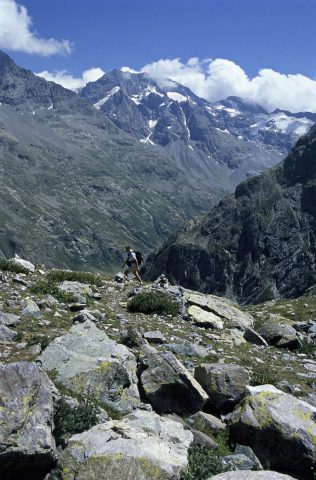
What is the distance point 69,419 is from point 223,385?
4894 mm

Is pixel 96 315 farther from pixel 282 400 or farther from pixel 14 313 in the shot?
pixel 282 400

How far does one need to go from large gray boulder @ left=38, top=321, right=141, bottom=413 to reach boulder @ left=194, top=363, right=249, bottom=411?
2.15 m

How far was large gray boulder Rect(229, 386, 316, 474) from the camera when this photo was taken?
1151 cm

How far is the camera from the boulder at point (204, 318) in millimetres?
24219

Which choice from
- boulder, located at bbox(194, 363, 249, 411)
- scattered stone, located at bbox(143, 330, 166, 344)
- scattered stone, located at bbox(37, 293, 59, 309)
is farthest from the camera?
scattered stone, located at bbox(37, 293, 59, 309)

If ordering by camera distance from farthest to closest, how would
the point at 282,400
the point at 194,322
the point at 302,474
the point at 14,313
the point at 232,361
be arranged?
the point at 194,322 → the point at 14,313 → the point at 232,361 → the point at 282,400 → the point at 302,474

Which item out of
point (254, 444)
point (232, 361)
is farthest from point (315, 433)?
point (232, 361)

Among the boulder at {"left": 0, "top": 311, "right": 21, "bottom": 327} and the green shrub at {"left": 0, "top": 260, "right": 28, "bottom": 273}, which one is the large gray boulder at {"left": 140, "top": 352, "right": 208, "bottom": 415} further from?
the green shrub at {"left": 0, "top": 260, "right": 28, "bottom": 273}

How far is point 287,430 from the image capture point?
459 inches

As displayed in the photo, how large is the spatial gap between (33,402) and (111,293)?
17934 millimetres

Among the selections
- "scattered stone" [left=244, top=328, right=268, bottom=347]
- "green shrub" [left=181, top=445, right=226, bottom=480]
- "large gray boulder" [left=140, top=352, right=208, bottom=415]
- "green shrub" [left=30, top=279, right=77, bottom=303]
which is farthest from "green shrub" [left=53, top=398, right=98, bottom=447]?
"scattered stone" [left=244, top=328, right=268, bottom=347]

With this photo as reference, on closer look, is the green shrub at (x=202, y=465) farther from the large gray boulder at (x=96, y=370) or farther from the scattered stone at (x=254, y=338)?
the scattered stone at (x=254, y=338)

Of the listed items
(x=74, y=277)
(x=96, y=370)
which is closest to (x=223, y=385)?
(x=96, y=370)

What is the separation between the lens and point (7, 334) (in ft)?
53.5
